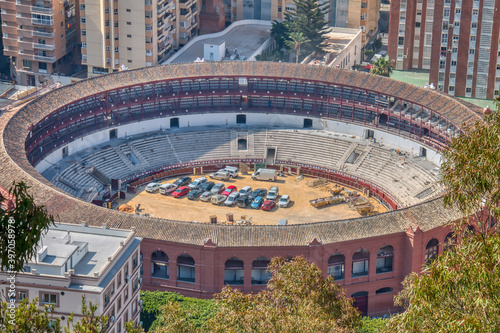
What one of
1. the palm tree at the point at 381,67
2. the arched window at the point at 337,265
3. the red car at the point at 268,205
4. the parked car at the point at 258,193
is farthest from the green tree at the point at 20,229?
the palm tree at the point at 381,67

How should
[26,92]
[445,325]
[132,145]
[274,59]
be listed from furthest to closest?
[274,59], [26,92], [132,145], [445,325]

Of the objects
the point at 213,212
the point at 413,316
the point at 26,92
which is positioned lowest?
the point at 213,212

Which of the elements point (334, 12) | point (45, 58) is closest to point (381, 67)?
point (334, 12)

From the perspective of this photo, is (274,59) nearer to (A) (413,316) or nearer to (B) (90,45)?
(B) (90,45)

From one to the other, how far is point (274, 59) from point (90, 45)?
110 feet

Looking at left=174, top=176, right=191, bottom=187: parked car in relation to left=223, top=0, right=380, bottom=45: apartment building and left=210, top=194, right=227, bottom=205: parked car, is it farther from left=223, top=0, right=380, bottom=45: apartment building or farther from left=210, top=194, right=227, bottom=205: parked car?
left=223, top=0, right=380, bottom=45: apartment building

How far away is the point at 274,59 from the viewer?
17250 centimetres

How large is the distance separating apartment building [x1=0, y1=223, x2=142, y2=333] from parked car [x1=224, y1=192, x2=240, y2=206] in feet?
133

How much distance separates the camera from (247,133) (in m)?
142

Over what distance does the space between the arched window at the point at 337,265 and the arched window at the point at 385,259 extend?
4277 millimetres

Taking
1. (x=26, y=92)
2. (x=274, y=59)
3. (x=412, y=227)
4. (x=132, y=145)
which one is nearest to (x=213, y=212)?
(x=132, y=145)

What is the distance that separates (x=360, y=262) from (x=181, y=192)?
3523cm

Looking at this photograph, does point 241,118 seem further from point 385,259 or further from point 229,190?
point 385,259

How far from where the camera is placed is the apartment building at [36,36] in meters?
159
